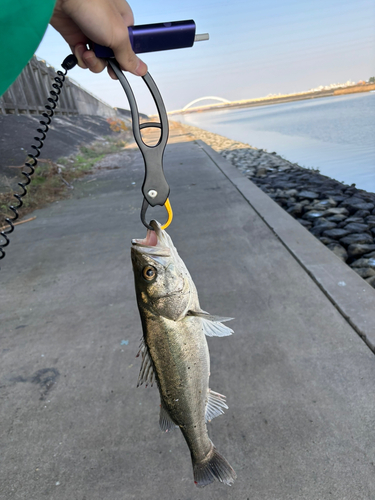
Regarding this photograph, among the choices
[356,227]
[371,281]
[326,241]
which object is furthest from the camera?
[356,227]

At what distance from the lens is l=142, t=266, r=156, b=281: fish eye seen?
58.3 inches

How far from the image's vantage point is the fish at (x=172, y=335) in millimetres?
1473

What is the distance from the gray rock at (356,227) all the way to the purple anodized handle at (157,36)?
16.1ft

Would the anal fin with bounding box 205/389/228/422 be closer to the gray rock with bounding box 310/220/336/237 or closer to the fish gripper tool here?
the fish gripper tool

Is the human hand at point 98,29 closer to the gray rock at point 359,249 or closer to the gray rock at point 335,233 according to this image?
the gray rock at point 359,249

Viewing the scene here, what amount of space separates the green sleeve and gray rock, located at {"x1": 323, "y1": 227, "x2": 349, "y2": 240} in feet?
17.2

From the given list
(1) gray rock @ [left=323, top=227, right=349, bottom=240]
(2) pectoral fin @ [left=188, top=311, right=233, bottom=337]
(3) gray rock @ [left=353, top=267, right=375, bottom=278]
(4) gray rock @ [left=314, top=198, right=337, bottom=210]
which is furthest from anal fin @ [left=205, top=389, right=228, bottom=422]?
(4) gray rock @ [left=314, top=198, right=337, bottom=210]

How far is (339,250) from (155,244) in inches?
163

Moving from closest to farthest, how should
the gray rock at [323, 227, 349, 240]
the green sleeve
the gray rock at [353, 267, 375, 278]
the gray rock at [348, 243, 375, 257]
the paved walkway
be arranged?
the green sleeve < the paved walkway < the gray rock at [353, 267, 375, 278] < the gray rock at [348, 243, 375, 257] < the gray rock at [323, 227, 349, 240]

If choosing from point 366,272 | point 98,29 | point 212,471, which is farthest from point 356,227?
point 98,29

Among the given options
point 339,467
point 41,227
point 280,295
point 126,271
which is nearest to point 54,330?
point 126,271

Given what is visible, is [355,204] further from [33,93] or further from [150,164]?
[33,93]

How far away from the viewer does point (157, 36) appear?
137 cm

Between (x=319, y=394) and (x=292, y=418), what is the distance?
308 mm
